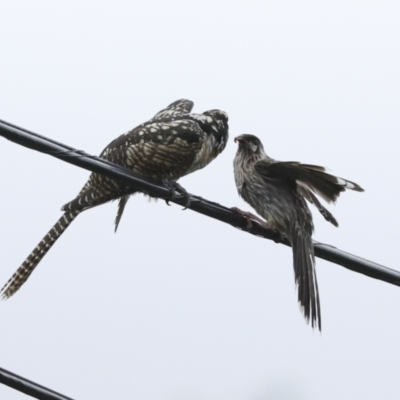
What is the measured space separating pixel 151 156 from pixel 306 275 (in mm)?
1119

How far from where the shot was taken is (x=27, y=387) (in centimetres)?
335

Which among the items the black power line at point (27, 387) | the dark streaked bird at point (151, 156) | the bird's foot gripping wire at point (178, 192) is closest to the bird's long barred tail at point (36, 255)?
the dark streaked bird at point (151, 156)

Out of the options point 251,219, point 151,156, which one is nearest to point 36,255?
point 151,156

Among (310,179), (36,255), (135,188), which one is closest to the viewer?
(135,188)

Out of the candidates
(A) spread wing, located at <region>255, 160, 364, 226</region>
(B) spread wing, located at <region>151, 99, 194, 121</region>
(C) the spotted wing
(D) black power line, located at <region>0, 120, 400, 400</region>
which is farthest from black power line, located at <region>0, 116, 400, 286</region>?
(B) spread wing, located at <region>151, 99, 194, 121</region>

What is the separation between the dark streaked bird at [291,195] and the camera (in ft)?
15.9

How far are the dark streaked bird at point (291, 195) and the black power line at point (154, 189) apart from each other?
1.06 feet

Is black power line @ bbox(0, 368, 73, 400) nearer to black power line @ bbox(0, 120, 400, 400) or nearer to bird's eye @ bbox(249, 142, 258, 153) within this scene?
black power line @ bbox(0, 120, 400, 400)

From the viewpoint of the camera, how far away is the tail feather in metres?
→ 4.82

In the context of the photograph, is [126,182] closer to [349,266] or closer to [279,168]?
[349,266]

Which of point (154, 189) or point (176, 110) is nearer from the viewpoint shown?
point (154, 189)

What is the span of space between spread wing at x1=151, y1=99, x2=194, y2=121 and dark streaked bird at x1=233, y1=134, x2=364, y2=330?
467 mm

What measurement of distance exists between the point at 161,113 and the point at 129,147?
703mm

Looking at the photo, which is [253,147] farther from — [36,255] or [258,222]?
[36,255]
